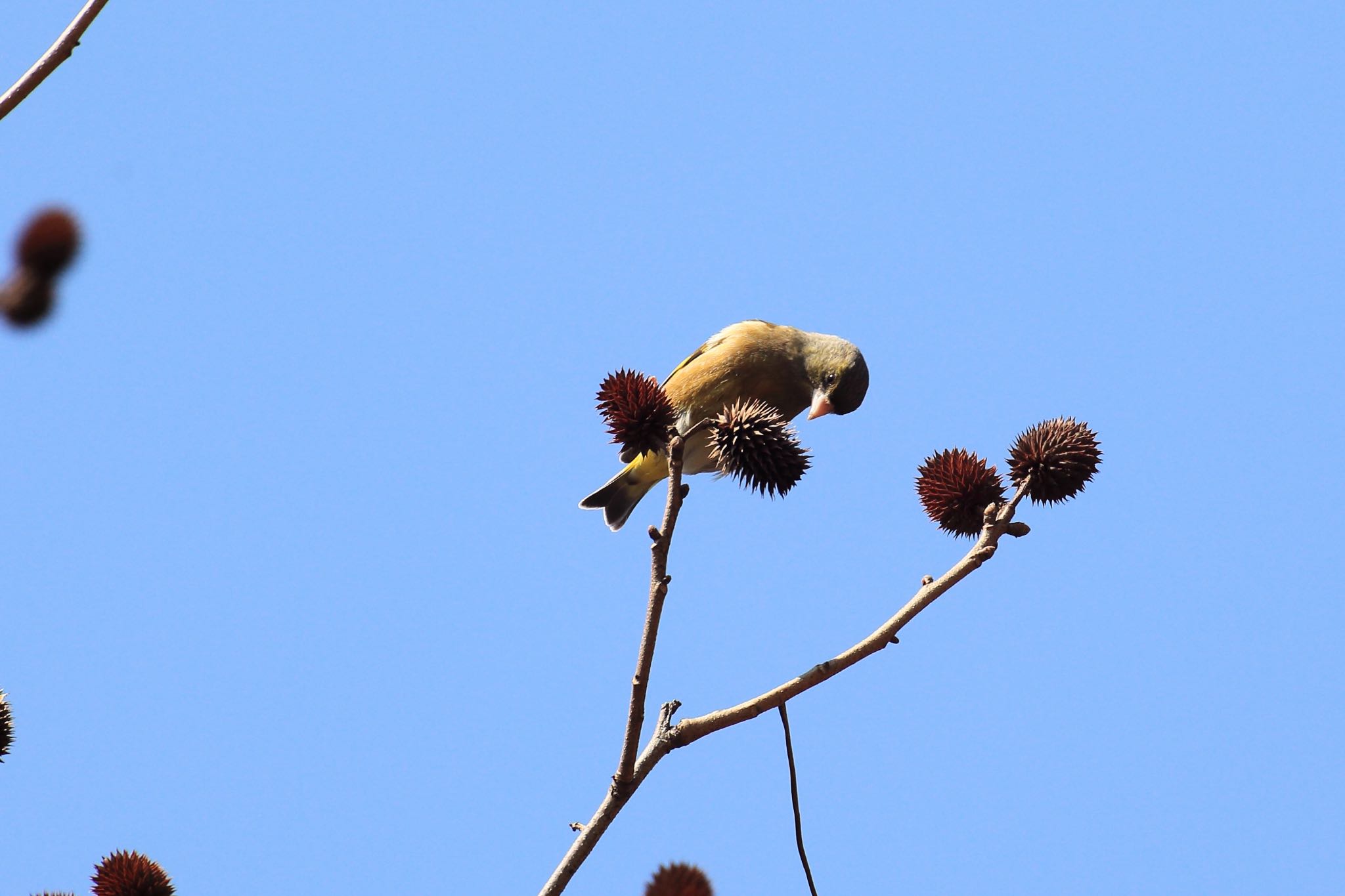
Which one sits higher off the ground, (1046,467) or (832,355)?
(832,355)

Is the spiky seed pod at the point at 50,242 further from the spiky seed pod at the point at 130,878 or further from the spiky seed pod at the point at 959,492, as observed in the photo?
the spiky seed pod at the point at 959,492

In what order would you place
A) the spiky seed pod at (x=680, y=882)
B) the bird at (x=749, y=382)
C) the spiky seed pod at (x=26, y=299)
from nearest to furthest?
the spiky seed pod at (x=680, y=882), the spiky seed pod at (x=26, y=299), the bird at (x=749, y=382)

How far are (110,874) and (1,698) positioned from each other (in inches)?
26.5

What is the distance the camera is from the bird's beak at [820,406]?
6.88 metres

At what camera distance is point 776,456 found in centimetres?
404

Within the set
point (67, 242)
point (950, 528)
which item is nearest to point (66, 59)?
point (67, 242)

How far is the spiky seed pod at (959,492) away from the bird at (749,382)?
2.51m

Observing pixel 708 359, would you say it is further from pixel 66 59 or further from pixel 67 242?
pixel 66 59

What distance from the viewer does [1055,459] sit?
3.70 meters

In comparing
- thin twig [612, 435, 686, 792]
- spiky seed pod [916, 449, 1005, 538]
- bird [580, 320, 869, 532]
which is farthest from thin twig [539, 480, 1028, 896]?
bird [580, 320, 869, 532]

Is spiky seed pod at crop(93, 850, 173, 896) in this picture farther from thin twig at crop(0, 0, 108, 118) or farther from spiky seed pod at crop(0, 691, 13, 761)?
thin twig at crop(0, 0, 108, 118)

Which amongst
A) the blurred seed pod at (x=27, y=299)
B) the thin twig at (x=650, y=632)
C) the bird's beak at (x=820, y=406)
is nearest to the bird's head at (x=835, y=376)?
the bird's beak at (x=820, y=406)

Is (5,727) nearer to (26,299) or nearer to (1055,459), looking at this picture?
(26,299)

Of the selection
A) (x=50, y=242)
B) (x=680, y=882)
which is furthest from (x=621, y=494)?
(x=680, y=882)
